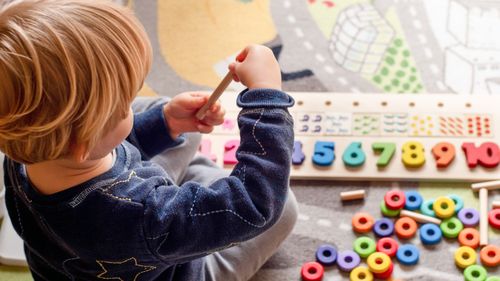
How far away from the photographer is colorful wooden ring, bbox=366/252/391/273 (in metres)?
1.09

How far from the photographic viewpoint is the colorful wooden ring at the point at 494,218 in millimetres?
1137

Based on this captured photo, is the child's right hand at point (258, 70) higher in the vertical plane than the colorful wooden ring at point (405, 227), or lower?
higher

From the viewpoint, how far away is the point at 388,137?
1.28m

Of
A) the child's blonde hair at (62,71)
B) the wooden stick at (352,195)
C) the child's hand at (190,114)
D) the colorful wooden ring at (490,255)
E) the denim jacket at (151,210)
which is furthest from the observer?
the wooden stick at (352,195)

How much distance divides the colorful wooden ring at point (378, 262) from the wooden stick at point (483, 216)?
0.15 metres

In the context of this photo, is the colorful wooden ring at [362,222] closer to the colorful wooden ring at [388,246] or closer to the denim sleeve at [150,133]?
the colorful wooden ring at [388,246]

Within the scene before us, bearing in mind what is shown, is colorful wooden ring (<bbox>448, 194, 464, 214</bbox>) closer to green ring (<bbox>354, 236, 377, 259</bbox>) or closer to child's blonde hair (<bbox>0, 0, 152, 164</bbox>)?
green ring (<bbox>354, 236, 377, 259</bbox>)

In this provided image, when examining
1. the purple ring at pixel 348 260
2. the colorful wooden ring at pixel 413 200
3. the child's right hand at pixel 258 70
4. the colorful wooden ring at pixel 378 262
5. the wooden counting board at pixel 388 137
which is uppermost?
the child's right hand at pixel 258 70

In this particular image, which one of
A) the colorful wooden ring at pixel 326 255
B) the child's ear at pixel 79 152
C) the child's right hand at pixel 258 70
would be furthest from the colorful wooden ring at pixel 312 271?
the child's ear at pixel 79 152

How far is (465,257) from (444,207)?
0.30 ft

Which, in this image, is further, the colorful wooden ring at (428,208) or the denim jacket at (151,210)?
the colorful wooden ring at (428,208)

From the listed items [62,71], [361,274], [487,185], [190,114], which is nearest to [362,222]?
[361,274]

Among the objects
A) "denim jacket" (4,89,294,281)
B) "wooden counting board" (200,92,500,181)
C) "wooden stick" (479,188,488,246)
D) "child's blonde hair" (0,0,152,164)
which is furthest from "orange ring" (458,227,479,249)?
"child's blonde hair" (0,0,152,164)

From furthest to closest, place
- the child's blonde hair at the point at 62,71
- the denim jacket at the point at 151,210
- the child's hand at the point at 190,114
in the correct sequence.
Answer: the child's hand at the point at 190,114, the denim jacket at the point at 151,210, the child's blonde hair at the point at 62,71
